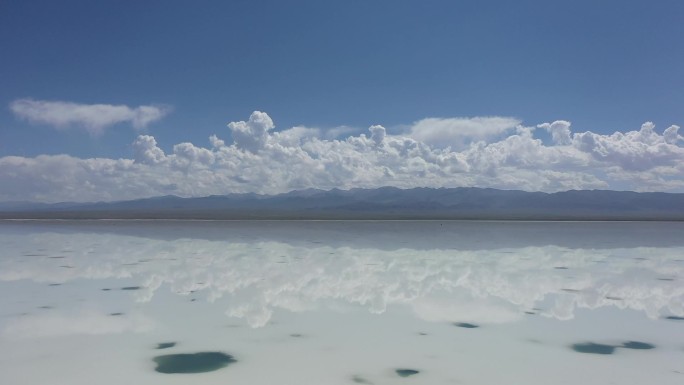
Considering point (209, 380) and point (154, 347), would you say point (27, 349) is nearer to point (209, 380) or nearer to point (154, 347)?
point (154, 347)

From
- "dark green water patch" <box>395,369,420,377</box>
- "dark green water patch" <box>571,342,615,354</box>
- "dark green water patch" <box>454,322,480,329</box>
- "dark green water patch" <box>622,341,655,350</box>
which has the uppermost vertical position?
"dark green water patch" <box>454,322,480,329</box>

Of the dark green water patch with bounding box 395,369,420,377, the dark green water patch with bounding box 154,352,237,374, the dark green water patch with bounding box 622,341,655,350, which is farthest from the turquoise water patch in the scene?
the dark green water patch with bounding box 622,341,655,350

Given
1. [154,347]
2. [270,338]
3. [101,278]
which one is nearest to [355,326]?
[270,338]

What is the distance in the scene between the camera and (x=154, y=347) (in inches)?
278

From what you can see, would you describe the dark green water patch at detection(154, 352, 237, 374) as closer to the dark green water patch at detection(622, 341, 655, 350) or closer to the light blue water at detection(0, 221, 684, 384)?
the light blue water at detection(0, 221, 684, 384)

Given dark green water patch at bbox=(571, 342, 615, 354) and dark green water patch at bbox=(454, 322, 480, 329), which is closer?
dark green water patch at bbox=(571, 342, 615, 354)

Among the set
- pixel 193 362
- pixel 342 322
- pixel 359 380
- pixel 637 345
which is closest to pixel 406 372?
pixel 359 380

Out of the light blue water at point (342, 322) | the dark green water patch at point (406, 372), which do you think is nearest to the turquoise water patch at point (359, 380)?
the light blue water at point (342, 322)

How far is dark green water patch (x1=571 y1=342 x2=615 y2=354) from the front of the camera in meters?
6.95

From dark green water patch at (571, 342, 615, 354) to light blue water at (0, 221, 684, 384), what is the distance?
0.02 metres

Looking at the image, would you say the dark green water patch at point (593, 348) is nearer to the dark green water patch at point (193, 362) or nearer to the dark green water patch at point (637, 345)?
the dark green water patch at point (637, 345)

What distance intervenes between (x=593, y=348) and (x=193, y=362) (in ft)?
15.3

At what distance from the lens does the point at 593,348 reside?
7098 mm

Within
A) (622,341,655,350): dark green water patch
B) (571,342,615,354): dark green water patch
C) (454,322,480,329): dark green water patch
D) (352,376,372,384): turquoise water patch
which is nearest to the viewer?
(352,376,372,384): turquoise water patch
